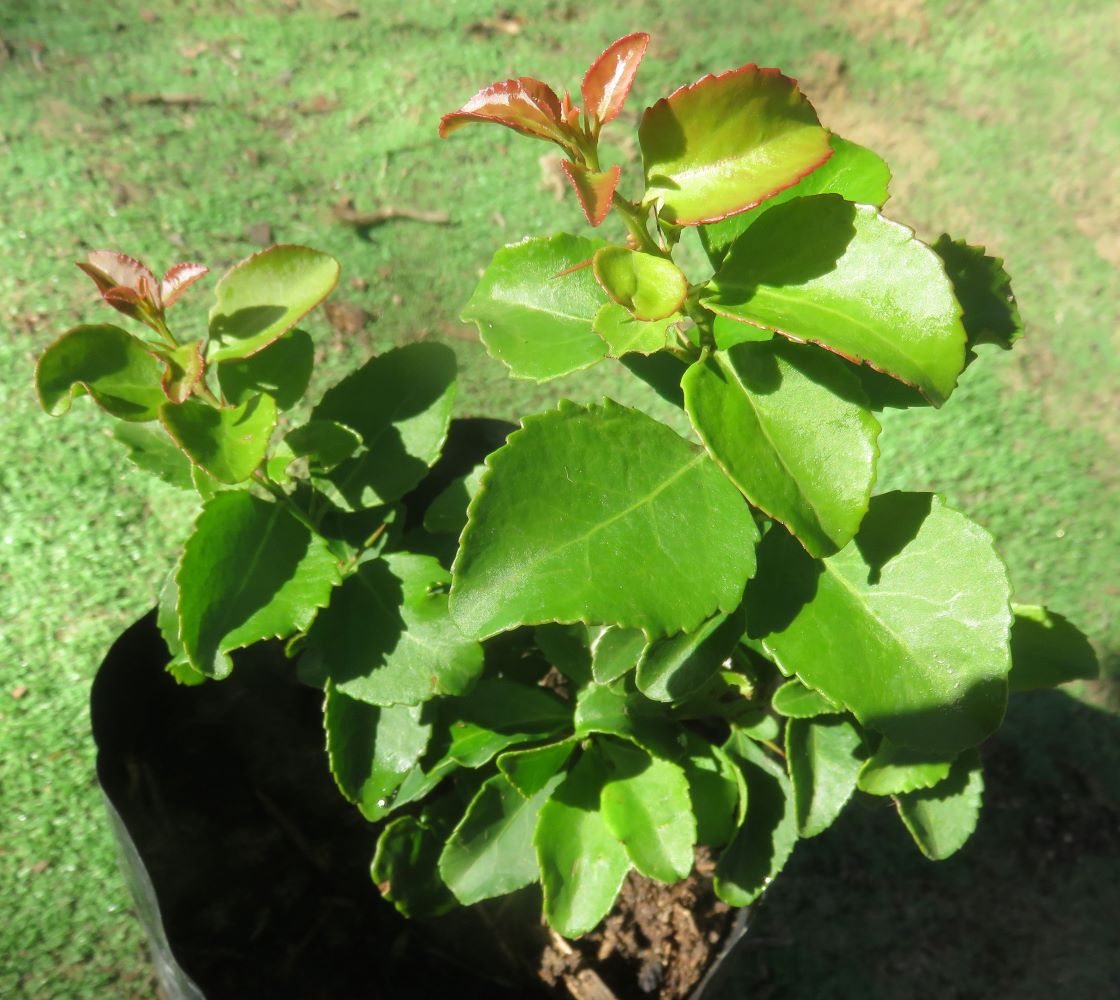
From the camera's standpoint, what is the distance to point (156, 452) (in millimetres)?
1112

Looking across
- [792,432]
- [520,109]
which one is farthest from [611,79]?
[792,432]

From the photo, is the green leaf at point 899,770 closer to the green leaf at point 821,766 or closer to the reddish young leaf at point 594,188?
the green leaf at point 821,766

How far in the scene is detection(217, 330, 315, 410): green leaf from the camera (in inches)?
39.9

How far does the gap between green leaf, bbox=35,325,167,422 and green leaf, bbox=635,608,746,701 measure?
21.4 inches

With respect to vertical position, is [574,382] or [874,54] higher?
[874,54]

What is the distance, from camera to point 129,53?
264cm

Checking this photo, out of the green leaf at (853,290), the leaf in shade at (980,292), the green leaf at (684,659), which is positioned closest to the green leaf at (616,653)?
the green leaf at (684,659)

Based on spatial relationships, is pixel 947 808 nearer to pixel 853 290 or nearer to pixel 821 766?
pixel 821 766

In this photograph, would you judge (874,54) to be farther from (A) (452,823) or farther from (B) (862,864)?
(A) (452,823)

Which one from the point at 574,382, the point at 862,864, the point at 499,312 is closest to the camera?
the point at 499,312

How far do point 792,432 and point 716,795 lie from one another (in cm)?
57

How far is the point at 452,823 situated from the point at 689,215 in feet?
3.00

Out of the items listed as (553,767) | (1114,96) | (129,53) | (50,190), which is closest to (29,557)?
(50,190)

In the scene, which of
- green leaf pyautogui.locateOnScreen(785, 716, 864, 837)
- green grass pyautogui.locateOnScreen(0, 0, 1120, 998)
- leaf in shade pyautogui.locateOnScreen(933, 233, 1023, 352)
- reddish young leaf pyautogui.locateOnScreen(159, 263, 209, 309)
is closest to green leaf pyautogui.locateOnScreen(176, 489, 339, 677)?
reddish young leaf pyautogui.locateOnScreen(159, 263, 209, 309)
